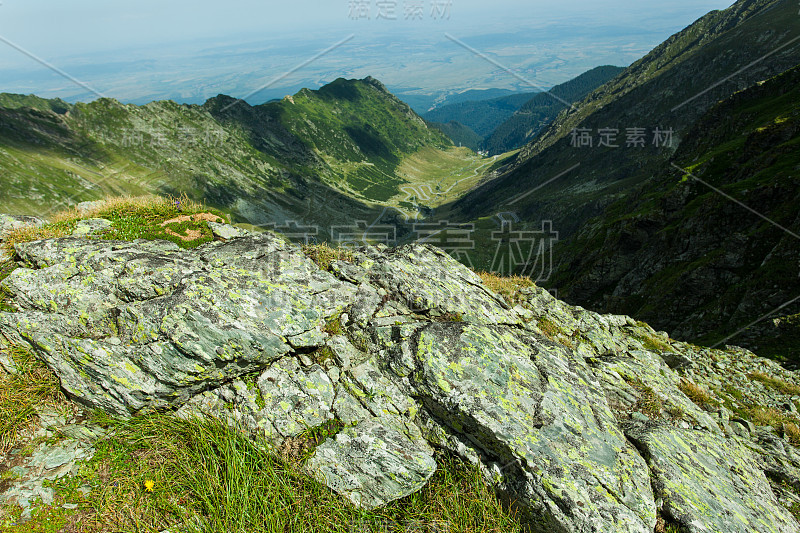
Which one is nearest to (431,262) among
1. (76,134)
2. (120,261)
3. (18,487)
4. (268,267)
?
(268,267)

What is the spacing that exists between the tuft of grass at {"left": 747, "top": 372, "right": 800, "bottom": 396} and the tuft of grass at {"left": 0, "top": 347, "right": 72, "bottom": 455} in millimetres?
27591

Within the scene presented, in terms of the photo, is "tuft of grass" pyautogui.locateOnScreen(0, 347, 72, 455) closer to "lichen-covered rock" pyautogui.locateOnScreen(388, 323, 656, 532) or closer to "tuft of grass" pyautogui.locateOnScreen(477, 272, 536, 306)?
"lichen-covered rock" pyautogui.locateOnScreen(388, 323, 656, 532)

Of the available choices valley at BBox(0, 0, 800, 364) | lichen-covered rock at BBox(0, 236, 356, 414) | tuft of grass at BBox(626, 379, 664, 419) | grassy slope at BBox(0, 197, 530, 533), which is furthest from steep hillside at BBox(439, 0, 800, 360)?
lichen-covered rock at BBox(0, 236, 356, 414)

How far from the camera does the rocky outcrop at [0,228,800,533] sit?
7414 millimetres

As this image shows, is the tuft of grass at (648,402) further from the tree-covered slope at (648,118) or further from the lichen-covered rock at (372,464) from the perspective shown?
the tree-covered slope at (648,118)

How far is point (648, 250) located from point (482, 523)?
151 feet

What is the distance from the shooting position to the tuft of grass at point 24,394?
6723 millimetres

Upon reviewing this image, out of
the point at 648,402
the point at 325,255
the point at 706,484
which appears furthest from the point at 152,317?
the point at 648,402

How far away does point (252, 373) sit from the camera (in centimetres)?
841

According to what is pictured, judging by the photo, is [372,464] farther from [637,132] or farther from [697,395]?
[637,132]

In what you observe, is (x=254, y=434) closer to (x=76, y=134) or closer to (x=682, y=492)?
(x=682, y=492)

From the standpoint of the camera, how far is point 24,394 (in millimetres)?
7094

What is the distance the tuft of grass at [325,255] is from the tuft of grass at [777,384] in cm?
2159

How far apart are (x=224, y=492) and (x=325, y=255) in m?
7.46
